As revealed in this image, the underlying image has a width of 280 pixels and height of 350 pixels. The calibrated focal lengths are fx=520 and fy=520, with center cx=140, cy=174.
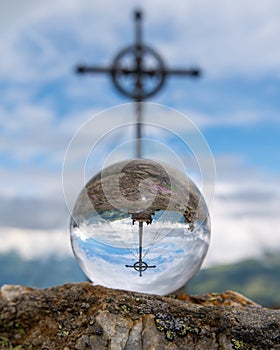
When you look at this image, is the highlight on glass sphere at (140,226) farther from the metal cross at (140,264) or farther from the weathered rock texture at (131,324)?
the weathered rock texture at (131,324)

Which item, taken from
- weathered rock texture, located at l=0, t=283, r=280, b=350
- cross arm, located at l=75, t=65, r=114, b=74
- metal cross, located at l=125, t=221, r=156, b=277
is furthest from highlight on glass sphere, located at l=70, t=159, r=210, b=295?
cross arm, located at l=75, t=65, r=114, b=74

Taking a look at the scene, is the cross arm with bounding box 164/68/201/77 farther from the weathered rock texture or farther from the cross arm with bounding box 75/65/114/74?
the weathered rock texture

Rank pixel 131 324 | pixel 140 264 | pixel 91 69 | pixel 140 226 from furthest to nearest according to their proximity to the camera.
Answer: pixel 91 69
pixel 140 264
pixel 140 226
pixel 131 324

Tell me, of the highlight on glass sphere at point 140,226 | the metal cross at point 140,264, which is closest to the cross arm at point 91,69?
the highlight on glass sphere at point 140,226

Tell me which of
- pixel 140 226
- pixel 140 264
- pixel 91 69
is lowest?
pixel 140 264

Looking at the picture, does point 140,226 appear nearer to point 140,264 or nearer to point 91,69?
point 140,264

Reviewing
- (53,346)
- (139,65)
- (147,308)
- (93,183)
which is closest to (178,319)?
(147,308)

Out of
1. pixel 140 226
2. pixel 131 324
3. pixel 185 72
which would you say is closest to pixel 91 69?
pixel 185 72
